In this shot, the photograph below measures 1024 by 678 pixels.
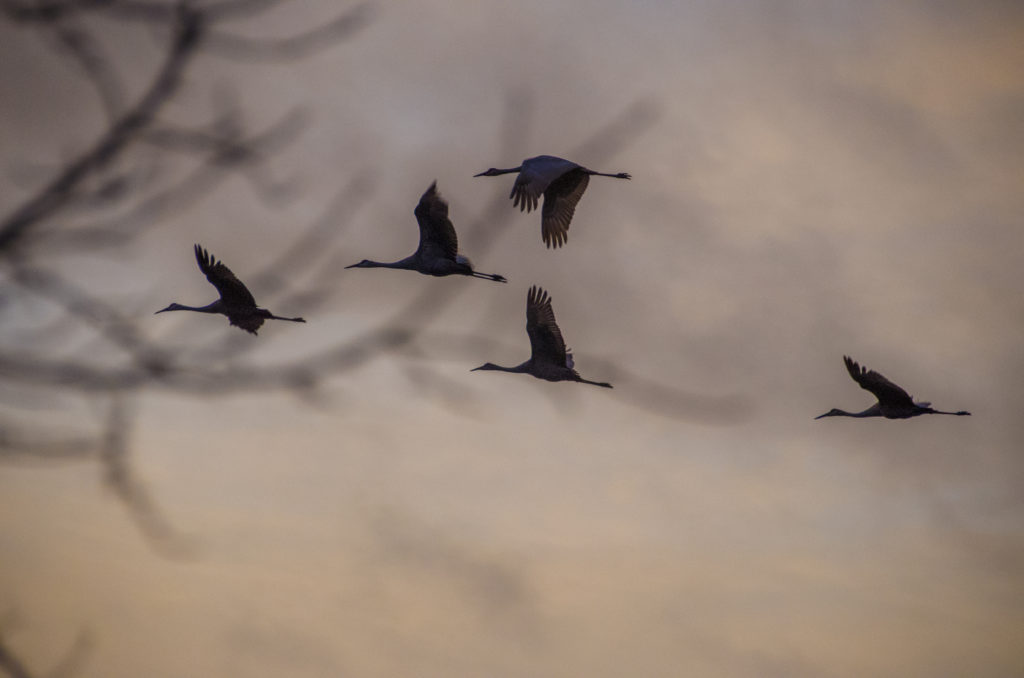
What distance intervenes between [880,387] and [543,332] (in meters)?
6.27

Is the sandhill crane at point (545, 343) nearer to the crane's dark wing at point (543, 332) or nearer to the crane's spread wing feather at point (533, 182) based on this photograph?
the crane's dark wing at point (543, 332)

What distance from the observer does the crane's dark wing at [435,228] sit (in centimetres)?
2045

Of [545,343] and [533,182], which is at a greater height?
[533,182]

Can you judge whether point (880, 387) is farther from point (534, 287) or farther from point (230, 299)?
point (230, 299)

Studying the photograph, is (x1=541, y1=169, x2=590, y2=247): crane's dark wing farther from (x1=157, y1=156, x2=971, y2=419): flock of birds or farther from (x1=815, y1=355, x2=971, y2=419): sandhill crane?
(x1=815, y1=355, x2=971, y2=419): sandhill crane

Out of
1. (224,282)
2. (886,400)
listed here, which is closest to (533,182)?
(224,282)

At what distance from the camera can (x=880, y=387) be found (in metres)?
23.2

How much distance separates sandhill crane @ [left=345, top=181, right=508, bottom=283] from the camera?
67.2 ft

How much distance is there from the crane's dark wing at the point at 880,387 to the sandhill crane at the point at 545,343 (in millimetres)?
4556

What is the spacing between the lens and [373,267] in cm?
2286

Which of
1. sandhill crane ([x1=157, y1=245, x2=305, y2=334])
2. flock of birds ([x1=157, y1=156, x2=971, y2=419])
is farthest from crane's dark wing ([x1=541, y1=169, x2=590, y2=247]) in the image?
sandhill crane ([x1=157, y1=245, x2=305, y2=334])

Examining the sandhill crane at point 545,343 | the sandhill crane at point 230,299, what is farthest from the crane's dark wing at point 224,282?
the sandhill crane at point 545,343

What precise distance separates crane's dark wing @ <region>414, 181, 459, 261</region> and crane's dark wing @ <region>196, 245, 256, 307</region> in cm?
294

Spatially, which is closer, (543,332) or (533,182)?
(533,182)
